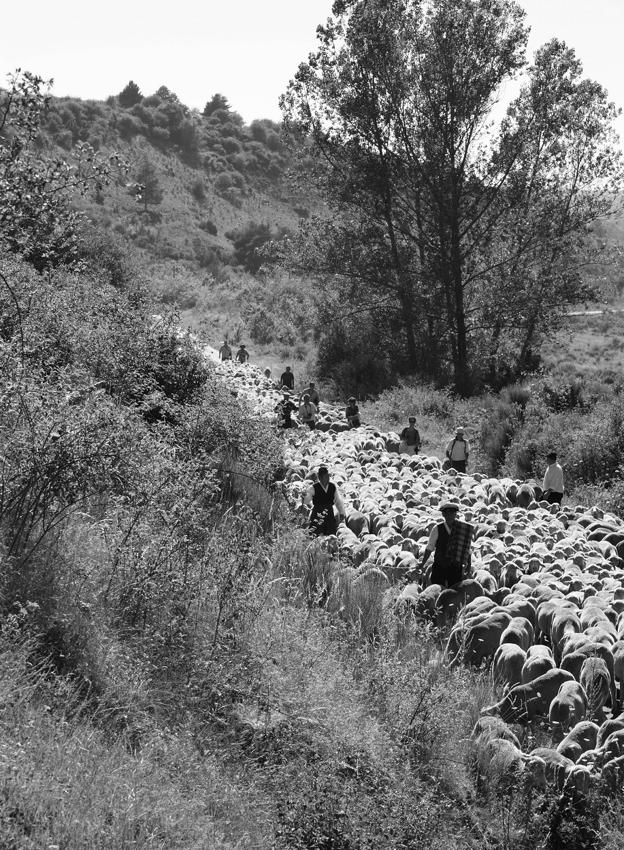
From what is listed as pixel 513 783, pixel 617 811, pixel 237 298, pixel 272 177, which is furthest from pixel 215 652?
pixel 272 177

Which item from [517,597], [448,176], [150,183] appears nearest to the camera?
[517,597]

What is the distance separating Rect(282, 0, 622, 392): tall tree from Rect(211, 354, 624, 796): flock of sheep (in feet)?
43.3

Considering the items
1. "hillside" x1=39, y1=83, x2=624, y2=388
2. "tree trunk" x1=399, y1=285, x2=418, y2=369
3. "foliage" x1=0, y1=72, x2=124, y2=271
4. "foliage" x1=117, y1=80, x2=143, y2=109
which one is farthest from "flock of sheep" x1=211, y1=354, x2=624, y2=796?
"foliage" x1=117, y1=80, x2=143, y2=109

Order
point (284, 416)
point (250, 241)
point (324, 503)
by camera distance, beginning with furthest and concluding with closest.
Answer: point (250, 241), point (284, 416), point (324, 503)

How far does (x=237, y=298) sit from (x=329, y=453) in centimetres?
3332

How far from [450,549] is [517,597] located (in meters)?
0.88

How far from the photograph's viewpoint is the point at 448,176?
1073 inches

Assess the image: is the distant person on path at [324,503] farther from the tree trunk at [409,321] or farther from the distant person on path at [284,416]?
the tree trunk at [409,321]

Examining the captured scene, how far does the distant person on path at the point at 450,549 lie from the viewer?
386 inches

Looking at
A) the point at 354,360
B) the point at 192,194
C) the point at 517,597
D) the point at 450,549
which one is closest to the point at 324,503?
the point at 450,549

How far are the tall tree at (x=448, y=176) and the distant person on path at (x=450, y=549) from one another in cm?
1755

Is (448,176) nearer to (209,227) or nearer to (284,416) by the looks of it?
(284,416)

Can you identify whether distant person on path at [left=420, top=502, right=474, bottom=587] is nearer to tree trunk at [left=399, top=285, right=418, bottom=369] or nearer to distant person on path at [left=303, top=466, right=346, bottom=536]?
distant person on path at [left=303, top=466, right=346, bottom=536]

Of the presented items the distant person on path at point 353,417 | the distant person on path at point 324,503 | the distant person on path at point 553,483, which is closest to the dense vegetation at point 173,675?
the distant person on path at point 324,503
